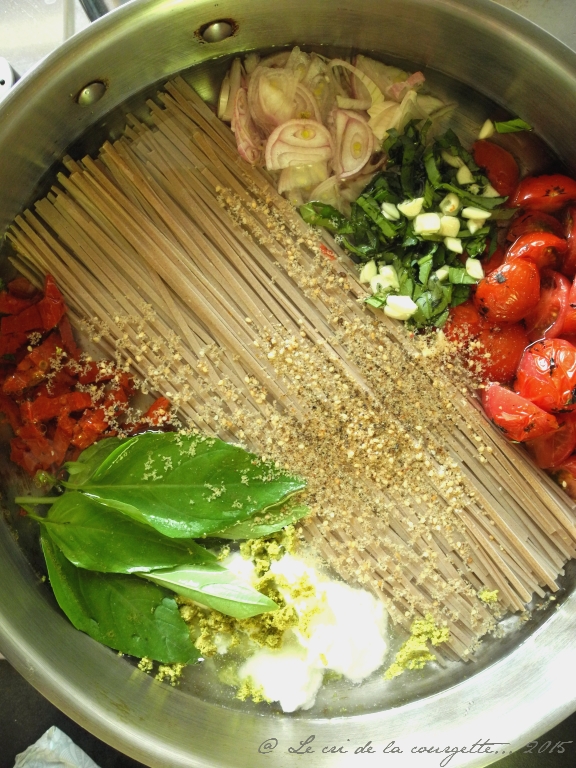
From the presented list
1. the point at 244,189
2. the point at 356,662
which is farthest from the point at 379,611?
the point at 244,189

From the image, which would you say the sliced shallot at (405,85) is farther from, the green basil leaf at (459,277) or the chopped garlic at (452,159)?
the green basil leaf at (459,277)

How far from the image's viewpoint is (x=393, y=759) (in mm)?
1282

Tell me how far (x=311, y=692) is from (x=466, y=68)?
148 centimetres

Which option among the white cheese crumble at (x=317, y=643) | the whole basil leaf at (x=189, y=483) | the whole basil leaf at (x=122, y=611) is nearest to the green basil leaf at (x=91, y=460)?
the whole basil leaf at (x=189, y=483)

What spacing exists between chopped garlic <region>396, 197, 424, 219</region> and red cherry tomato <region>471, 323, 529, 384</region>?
0.31 metres

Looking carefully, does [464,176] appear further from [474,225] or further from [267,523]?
[267,523]

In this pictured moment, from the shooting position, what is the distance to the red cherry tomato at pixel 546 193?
1.31m

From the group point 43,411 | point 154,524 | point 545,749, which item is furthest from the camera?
point 545,749

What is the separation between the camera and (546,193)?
1.31 meters

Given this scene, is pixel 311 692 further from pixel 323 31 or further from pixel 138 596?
pixel 323 31

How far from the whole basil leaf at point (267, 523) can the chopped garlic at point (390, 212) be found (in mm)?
702

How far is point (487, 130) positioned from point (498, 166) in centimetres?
9

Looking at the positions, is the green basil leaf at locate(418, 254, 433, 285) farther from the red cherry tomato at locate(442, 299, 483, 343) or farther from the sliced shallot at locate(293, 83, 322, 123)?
the sliced shallot at locate(293, 83, 322, 123)

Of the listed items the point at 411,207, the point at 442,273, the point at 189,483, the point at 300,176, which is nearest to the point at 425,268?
the point at 442,273
